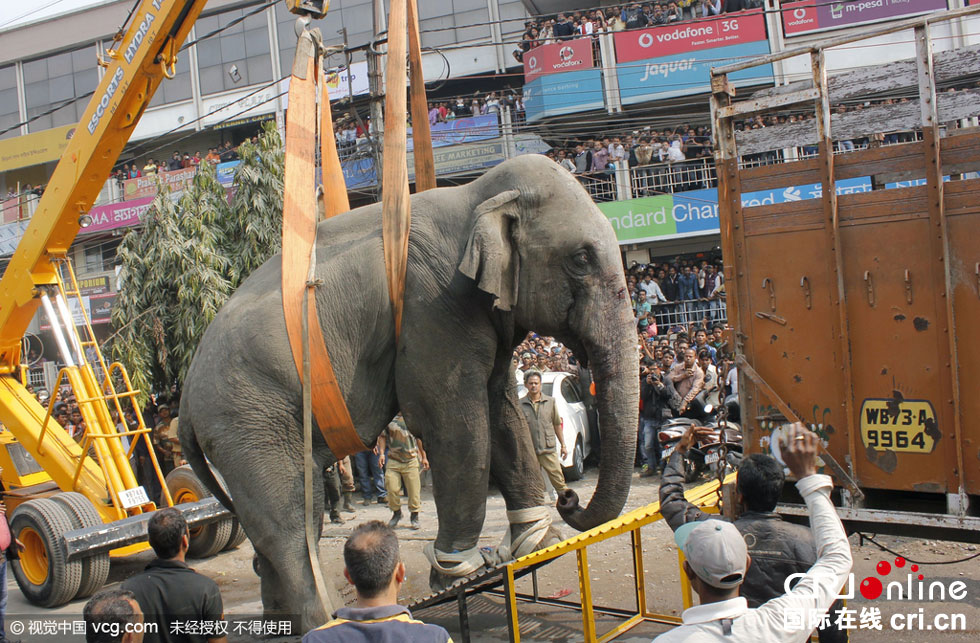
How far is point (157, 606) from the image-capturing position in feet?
11.0

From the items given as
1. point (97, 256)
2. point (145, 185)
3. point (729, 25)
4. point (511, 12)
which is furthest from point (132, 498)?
point (97, 256)

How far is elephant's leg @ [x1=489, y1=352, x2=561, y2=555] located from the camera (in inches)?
207

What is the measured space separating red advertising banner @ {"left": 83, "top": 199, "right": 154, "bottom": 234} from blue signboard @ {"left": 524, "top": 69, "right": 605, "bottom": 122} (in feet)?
50.6

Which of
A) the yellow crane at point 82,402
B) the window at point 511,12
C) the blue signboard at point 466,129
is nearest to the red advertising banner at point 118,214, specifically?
the blue signboard at point 466,129

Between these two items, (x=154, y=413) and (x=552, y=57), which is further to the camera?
(x=552, y=57)

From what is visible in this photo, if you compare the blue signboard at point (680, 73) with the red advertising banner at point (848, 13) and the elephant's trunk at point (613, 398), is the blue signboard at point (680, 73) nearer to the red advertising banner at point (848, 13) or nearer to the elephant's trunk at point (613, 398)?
the red advertising banner at point (848, 13)

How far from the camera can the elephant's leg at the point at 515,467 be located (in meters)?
5.25

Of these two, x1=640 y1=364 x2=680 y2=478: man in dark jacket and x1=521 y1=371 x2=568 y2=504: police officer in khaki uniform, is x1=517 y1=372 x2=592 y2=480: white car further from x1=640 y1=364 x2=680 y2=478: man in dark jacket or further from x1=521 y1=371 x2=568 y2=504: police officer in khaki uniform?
x1=521 y1=371 x2=568 y2=504: police officer in khaki uniform

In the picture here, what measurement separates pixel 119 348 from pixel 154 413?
3.56ft

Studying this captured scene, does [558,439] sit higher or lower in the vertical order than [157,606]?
lower

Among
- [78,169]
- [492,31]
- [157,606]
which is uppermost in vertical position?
[492,31]

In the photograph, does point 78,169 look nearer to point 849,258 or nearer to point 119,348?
point 119,348

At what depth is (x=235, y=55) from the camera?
3347 centimetres

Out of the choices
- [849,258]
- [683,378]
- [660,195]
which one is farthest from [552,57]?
[849,258]
